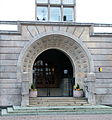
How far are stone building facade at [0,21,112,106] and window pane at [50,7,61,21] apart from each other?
860mm

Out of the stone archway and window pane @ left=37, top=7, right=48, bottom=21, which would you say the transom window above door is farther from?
the stone archway

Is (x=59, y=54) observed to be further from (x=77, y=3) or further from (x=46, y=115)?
(x=46, y=115)

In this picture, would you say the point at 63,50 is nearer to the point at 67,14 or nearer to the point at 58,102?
the point at 67,14

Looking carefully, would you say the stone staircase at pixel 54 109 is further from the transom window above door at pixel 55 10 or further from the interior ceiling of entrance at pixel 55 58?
the transom window above door at pixel 55 10

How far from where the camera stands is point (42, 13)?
16594mm

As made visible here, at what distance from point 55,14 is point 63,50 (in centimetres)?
257

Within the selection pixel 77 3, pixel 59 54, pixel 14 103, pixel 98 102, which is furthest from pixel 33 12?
pixel 98 102

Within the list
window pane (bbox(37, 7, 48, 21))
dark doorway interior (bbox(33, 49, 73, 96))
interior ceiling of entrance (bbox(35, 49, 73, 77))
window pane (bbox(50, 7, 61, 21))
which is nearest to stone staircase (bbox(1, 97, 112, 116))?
dark doorway interior (bbox(33, 49, 73, 96))

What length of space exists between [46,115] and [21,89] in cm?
354

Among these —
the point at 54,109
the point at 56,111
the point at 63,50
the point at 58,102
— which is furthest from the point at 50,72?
the point at 56,111

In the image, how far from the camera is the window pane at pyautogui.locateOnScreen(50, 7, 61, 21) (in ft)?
54.4

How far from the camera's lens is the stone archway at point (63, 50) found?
1550 centimetres

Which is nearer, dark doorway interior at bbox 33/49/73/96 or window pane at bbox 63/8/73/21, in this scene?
window pane at bbox 63/8/73/21

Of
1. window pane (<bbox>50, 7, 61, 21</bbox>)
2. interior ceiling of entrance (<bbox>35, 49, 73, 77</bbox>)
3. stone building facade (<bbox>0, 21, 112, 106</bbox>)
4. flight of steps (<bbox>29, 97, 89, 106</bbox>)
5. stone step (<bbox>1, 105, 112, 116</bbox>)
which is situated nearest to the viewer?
stone step (<bbox>1, 105, 112, 116</bbox>)
